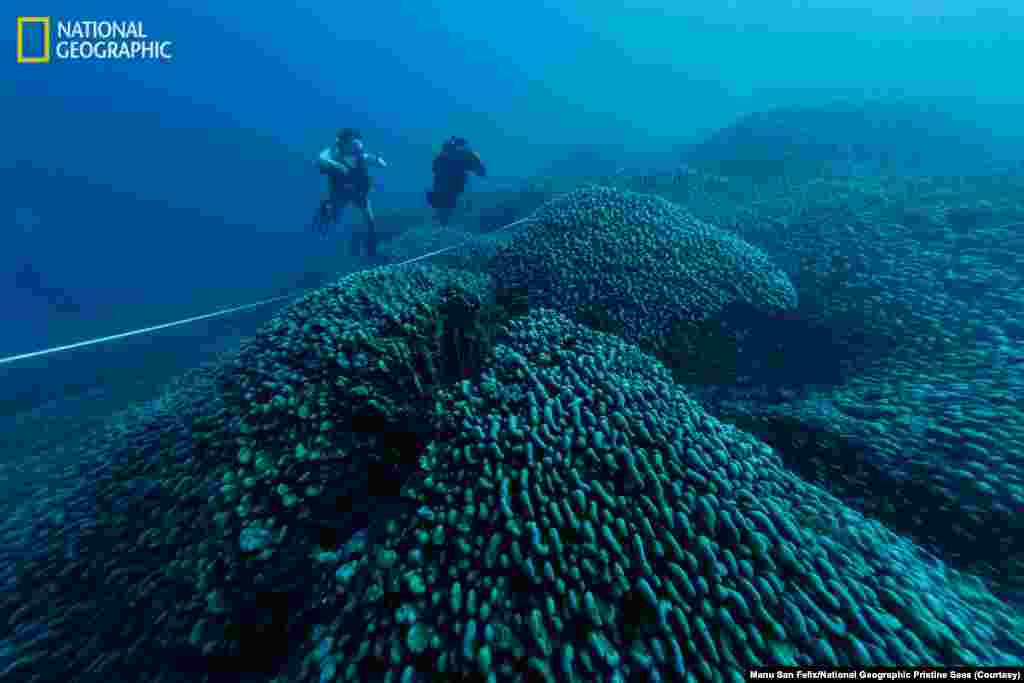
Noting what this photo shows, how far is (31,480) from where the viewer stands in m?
4.05

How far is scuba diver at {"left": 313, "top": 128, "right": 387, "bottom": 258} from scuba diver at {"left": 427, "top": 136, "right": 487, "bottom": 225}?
1.42m

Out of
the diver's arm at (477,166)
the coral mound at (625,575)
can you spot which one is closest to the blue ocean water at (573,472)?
the coral mound at (625,575)

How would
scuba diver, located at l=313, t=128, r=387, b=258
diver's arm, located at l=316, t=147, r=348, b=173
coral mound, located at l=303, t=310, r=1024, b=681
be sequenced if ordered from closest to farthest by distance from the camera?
coral mound, located at l=303, t=310, r=1024, b=681 < diver's arm, located at l=316, t=147, r=348, b=173 < scuba diver, located at l=313, t=128, r=387, b=258

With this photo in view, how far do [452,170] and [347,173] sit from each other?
2.55 metres

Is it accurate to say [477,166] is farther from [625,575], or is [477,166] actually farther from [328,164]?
[625,575]

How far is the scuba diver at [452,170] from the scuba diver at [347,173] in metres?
1.42

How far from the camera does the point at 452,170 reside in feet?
34.6

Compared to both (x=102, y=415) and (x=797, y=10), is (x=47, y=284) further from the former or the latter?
(x=797, y=10)

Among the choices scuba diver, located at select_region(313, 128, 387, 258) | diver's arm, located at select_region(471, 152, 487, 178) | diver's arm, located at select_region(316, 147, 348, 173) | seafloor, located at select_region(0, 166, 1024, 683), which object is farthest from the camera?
diver's arm, located at select_region(471, 152, 487, 178)

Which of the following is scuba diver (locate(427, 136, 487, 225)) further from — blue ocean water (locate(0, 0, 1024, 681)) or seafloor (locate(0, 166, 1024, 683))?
seafloor (locate(0, 166, 1024, 683))

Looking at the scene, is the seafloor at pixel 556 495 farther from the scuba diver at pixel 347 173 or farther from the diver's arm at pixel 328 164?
the scuba diver at pixel 347 173

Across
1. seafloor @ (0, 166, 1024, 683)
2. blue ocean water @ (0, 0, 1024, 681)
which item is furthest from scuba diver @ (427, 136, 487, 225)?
seafloor @ (0, 166, 1024, 683)

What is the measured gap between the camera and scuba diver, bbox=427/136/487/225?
10.1m

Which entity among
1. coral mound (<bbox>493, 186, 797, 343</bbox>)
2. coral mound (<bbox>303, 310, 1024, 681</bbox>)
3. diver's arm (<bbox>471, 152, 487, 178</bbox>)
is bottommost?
coral mound (<bbox>303, 310, 1024, 681</bbox>)
